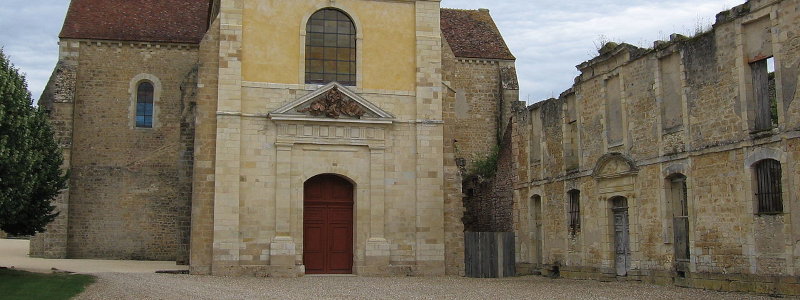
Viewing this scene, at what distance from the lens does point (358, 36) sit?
67.3 feet

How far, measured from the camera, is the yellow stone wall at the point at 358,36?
19781mm

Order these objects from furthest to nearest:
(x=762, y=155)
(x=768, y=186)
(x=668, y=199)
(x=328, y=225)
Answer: (x=328, y=225) → (x=668, y=199) → (x=768, y=186) → (x=762, y=155)

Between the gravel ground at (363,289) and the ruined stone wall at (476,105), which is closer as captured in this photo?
the gravel ground at (363,289)

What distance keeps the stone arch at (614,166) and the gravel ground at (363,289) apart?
2.38 m

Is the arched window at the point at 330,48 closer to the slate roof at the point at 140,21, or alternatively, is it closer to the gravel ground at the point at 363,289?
the gravel ground at the point at 363,289

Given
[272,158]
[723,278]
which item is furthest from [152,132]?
[723,278]

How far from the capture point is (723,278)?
14016mm

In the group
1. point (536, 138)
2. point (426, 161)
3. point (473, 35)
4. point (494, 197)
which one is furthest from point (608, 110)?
point (473, 35)

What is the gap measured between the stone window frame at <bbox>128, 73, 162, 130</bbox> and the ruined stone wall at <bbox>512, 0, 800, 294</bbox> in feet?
47.1

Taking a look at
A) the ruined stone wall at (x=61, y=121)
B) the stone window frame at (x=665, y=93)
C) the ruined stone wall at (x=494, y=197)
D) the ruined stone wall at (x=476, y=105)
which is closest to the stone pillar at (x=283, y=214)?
the ruined stone wall at (x=494, y=197)

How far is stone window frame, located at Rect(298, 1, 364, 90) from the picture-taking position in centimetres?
1997

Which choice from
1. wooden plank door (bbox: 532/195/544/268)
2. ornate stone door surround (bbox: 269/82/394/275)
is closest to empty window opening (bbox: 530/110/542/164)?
wooden plank door (bbox: 532/195/544/268)

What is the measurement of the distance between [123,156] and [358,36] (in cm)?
1152

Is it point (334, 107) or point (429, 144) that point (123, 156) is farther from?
point (429, 144)
